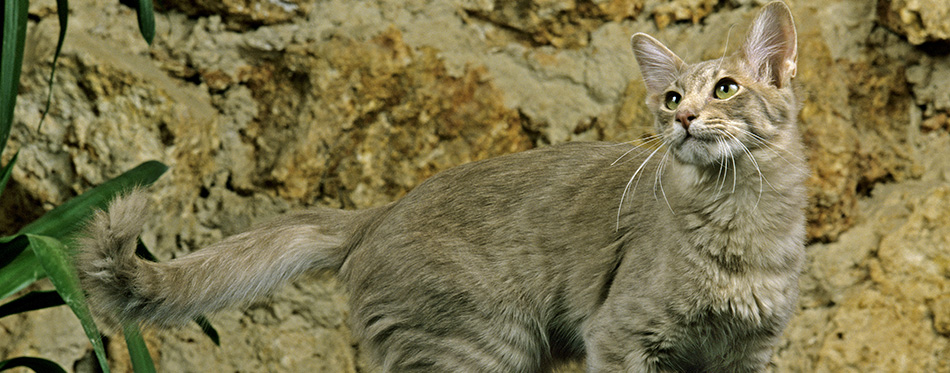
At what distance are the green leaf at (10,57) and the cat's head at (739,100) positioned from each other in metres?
→ 1.55

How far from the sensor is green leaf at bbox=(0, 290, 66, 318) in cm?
221

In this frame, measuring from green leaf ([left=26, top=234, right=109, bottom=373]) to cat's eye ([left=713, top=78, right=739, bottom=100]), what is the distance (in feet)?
4.83

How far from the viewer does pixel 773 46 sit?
6.91 feet

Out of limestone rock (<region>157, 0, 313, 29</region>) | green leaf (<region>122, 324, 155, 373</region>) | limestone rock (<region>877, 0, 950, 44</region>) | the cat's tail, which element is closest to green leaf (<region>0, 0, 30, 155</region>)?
the cat's tail

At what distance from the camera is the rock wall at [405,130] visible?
2.79m

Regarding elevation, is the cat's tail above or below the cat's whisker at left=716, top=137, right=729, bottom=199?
below

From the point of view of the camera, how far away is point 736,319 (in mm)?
2119

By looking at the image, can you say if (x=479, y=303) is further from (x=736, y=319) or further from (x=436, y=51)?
(x=436, y=51)

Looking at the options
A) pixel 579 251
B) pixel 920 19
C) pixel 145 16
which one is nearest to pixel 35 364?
pixel 145 16

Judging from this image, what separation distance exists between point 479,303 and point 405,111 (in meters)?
0.88

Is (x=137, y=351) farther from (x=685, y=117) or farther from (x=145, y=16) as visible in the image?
(x=685, y=117)

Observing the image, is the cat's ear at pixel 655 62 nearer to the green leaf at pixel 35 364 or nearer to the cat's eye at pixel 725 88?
the cat's eye at pixel 725 88

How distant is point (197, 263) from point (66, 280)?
368mm

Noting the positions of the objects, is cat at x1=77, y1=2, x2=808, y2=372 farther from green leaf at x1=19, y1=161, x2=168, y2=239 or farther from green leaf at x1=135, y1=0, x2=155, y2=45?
green leaf at x1=135, y1=0, x2=155, y2=45
